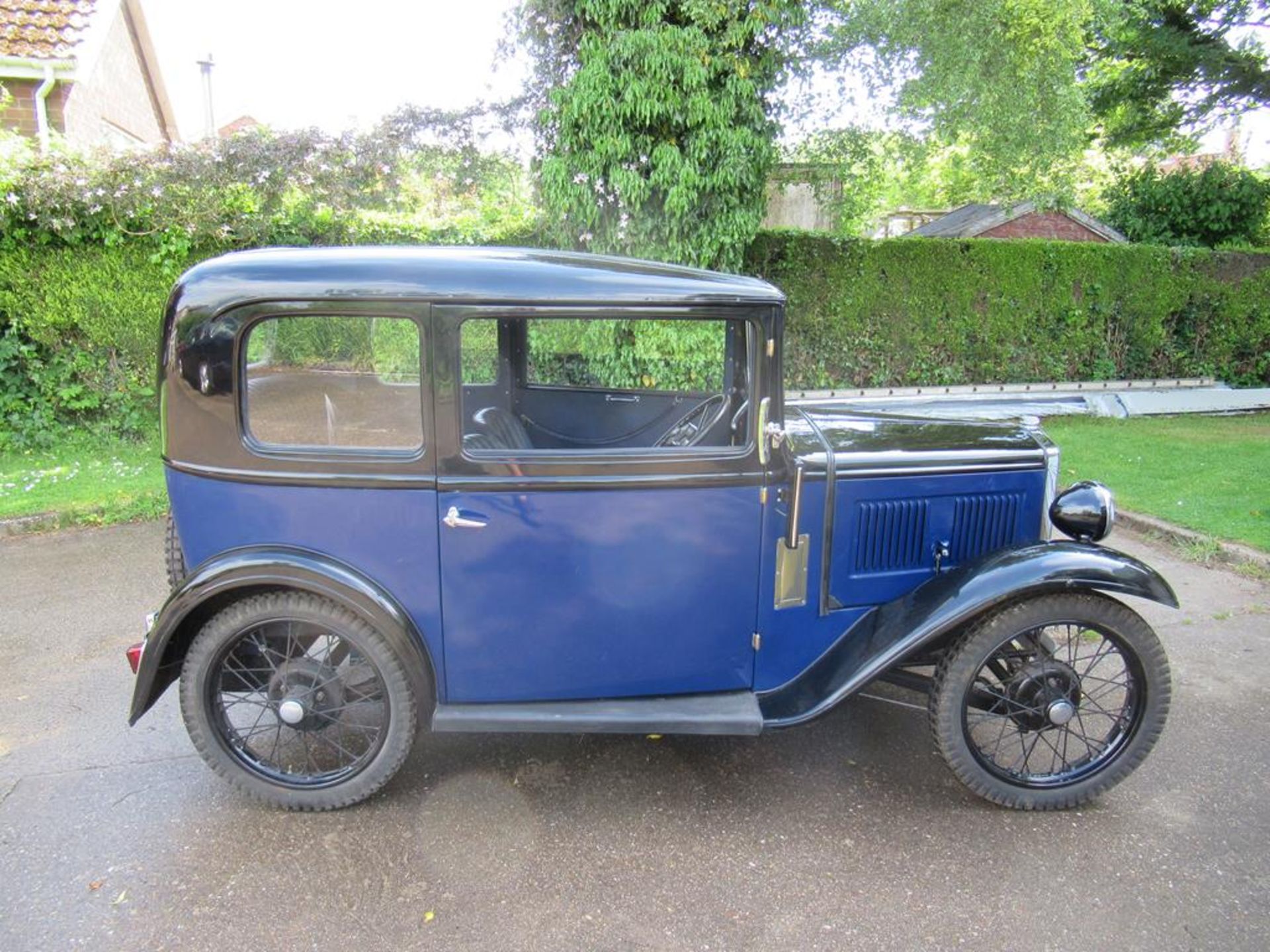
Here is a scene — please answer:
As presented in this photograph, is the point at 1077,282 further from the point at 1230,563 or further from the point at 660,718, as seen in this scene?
the point at 660,718

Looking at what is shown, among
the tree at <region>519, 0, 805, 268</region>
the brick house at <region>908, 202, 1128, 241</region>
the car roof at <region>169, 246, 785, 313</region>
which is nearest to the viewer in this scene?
the car roof at <region>169, 246, 785, 313</region>

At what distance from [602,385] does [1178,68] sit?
14311 millimetres

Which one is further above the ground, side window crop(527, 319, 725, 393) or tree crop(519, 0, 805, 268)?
tree crop(519, 0, 805, 268)

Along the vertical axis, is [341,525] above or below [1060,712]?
above

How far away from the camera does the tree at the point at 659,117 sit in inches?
262

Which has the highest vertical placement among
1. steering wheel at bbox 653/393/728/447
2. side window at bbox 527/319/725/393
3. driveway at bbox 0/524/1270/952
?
side window at bbox 527/319/725/393

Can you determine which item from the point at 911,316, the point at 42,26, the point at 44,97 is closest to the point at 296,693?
the point at 911,316

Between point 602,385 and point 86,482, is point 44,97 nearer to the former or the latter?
point 86,482

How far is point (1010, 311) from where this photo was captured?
409 inches

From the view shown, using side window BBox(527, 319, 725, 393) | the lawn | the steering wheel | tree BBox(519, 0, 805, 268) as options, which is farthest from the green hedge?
the steering wheel

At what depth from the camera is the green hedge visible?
962 cm

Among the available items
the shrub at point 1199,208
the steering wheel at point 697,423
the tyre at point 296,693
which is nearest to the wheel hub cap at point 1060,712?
the steering wheel at point 697,423

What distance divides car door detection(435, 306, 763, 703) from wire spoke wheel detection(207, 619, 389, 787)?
0.42 m

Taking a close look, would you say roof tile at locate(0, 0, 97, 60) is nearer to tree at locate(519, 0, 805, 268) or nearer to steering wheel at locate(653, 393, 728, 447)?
tree at locate(519, 0, 805, 268)
